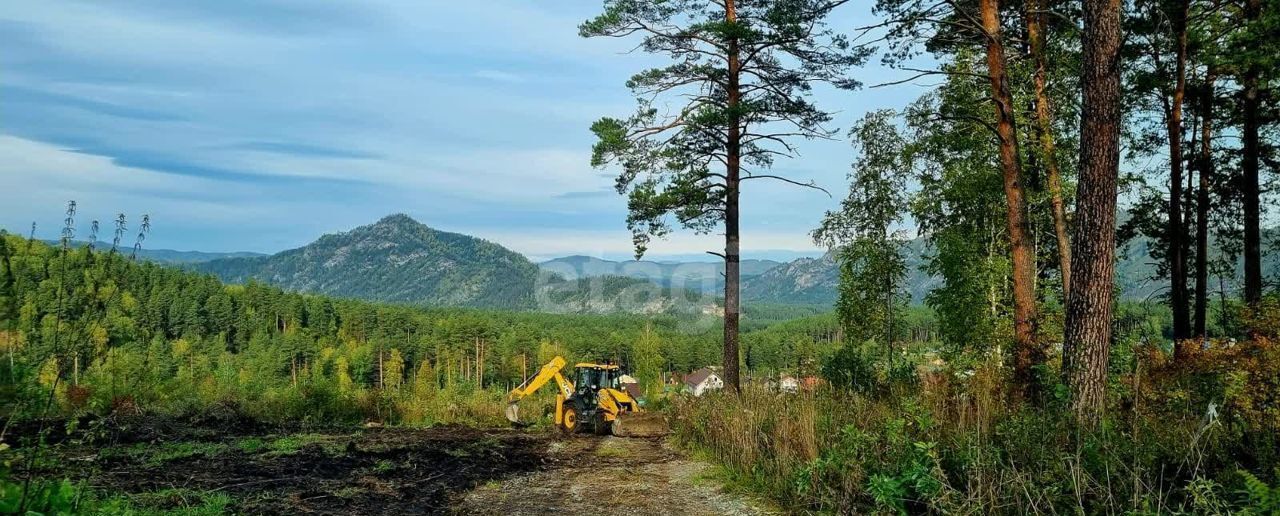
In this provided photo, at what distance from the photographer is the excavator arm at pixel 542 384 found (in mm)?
16609

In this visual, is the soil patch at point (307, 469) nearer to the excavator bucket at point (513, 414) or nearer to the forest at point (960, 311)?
the forest at point (960, 311)

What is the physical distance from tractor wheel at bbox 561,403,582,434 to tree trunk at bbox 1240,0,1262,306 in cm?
1502

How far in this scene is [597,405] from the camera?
48.8 ft

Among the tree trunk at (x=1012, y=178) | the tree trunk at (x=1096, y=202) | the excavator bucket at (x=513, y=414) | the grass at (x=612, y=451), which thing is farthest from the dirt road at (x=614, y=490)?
the excavator bucket at (x=513, y=414)

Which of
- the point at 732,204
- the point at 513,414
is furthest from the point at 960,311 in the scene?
the point at 513,414

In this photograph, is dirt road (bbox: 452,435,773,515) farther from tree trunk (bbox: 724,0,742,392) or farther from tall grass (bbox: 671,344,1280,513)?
tree trunk (bbox: 724,0,742,392)

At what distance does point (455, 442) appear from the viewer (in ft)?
39.5

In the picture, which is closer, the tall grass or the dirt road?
the tall grass

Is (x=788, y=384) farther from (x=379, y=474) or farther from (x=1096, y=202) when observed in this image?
(x=379, y=474)

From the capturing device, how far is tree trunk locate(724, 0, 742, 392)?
1422 cm

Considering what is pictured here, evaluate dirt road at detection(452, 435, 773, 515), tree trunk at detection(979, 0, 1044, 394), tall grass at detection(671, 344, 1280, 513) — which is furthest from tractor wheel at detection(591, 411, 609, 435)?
tree trunk at detection(979, 0, 1044, 394)

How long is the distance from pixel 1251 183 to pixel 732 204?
12.6 meters

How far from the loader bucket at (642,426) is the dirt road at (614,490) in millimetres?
1947

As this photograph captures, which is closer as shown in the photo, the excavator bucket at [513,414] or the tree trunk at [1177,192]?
the tree trunk at [1177,192]
